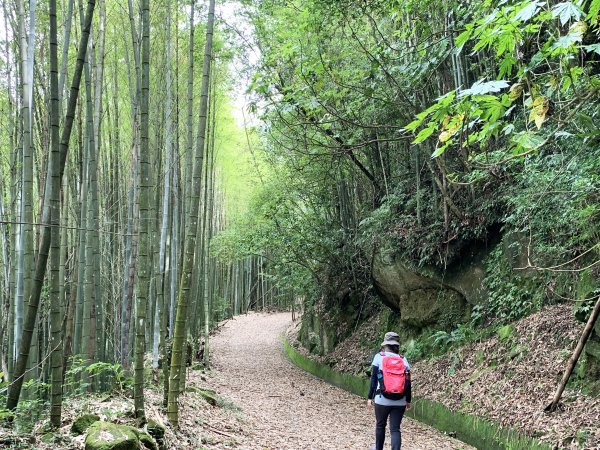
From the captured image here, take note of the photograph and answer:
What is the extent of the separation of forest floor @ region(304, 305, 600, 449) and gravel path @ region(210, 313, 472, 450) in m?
0.55

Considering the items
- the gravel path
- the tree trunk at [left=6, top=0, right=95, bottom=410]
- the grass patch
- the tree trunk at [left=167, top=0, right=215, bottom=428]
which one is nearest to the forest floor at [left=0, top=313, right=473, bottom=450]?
the gravel path

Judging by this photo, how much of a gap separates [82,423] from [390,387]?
2.20 meters

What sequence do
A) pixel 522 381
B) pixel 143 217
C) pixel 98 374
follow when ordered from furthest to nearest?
pixel 522 381 → pixel 98 374 → pixel 143 217

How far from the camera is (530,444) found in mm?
3928

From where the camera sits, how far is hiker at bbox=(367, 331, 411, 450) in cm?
354

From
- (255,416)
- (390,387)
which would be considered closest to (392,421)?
(390,387)

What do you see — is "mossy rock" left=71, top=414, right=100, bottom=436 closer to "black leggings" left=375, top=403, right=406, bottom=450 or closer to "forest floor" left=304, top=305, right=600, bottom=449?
"black leggings" left=375, top=403, right=406, bottom=450

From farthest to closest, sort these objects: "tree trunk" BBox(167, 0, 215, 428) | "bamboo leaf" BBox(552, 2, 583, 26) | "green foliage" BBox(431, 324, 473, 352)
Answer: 1. "green foliage" BBox(431, 324, 473, 352)
2. "tree trunk" BBox(167, 0, 215, 428)
3. "bamboo leaf" BBox(552, 2, 583, 26)

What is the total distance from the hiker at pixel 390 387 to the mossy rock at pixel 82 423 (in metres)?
2.03

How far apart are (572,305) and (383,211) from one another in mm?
3300

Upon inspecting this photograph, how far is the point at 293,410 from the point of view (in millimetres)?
6336

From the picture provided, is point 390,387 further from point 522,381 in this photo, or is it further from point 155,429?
point 522,381

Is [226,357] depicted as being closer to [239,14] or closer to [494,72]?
[239,14]

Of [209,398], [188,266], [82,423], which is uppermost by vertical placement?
[188,266]
